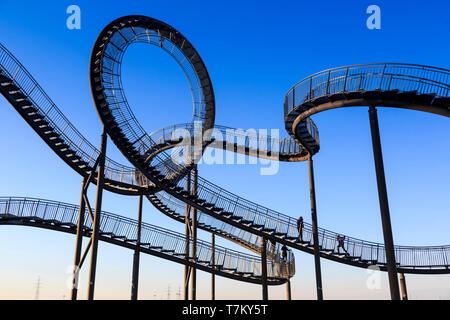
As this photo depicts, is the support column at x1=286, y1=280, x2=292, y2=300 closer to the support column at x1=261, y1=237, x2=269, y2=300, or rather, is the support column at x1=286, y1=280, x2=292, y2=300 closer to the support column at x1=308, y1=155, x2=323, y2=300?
the support column at x1=261, y1=237, x2=269, y2=300

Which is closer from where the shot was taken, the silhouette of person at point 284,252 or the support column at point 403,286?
the support column at point 403,286

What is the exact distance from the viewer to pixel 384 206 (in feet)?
45.8

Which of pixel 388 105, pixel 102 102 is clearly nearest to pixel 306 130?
pixel 388 105

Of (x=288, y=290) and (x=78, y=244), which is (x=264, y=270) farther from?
(x=78, y=244)

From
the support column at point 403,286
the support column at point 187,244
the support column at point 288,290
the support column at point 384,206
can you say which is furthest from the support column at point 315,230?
the support column at point 187,244

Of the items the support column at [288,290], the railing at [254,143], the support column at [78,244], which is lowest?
the support column at [288,290]

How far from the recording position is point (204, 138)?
71.2 ft

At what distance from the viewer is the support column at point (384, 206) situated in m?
13.3

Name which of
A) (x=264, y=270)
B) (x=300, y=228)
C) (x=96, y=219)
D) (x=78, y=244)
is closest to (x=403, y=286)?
(x=300, y=228)

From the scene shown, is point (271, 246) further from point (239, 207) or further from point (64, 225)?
point (64, 225)

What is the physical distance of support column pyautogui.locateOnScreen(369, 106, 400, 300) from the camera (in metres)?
13.3

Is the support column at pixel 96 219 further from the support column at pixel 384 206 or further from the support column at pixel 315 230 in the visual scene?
the support column at pixel 384 206
